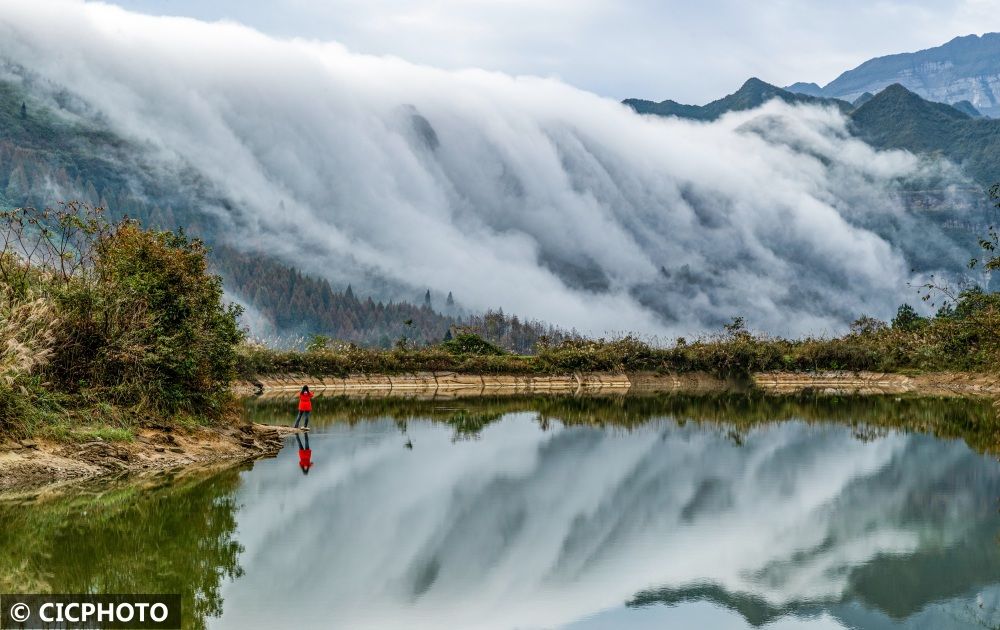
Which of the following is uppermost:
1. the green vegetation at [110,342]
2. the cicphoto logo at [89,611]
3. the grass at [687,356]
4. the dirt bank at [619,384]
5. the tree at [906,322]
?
the green vegetation at [110,342]

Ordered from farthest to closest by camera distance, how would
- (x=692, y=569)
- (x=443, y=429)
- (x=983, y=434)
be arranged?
(x=443, y=429) < (x=983, y=434) < (x=692, y=569)

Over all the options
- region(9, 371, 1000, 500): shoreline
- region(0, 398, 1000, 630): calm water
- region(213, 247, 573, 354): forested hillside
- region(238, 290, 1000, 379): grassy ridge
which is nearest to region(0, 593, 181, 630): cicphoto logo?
region(0, 398, 1000, 630): calm water

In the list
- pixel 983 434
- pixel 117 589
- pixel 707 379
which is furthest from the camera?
pixel 707 379

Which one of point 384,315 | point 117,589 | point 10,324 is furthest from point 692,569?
point 384,315

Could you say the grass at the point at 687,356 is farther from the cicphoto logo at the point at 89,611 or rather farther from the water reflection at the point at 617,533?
the cicphoto logo at the point at 89,611

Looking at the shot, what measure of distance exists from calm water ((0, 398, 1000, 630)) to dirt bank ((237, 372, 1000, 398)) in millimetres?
32153

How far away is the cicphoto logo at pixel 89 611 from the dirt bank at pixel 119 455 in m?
6.74

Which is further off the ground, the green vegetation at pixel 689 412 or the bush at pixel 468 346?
the bush at pixel 468 346

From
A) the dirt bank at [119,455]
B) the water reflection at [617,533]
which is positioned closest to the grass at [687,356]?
the water reflection at [617,533]

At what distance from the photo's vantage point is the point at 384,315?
19125 cm

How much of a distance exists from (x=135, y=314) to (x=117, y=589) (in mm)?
13108

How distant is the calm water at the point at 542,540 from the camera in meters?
→ 11.7

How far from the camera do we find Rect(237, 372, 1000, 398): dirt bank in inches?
2324

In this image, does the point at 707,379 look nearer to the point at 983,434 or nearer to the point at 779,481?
the point at 983,434
